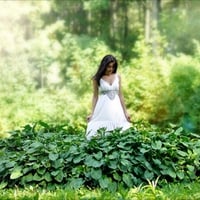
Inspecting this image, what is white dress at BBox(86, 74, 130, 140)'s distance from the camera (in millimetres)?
6988

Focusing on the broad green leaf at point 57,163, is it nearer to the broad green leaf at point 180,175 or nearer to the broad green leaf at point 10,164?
the broad green leaf at point 10,164

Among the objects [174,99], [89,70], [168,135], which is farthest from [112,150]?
[89,70]

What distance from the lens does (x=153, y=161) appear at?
5.36 meters

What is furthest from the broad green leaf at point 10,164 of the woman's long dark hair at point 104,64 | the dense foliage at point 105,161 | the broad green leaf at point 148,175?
the woman's long dark hair at point 104,64

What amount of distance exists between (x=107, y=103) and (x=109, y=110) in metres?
0.11

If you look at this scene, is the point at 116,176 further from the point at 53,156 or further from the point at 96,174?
the point at 53,156

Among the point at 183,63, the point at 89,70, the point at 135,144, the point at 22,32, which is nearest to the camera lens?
→ the point at 135,144

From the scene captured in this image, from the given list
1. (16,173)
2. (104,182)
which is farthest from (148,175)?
(16,173)

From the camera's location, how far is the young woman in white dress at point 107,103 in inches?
273

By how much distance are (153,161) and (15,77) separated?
11.4 metres

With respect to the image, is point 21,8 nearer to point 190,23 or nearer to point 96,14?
point 96,14

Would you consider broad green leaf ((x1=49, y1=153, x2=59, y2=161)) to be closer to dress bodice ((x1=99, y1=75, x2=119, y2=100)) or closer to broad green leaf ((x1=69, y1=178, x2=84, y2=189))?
broad green leaf ((x1=69, y1=178, x2=84, y2=189))

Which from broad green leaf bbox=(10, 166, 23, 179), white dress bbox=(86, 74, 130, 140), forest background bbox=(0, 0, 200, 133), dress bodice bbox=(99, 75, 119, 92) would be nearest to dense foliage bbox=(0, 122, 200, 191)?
broad green leaf bbox=(10, 166, 23, 179)

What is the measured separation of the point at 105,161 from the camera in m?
5.16
